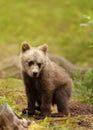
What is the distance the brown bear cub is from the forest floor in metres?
0.33

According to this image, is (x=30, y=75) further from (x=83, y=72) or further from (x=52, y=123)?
(x=83, y=72)

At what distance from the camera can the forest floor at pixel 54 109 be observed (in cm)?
944

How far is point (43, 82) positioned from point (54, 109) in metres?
1.71

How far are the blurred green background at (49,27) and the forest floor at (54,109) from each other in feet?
33.8

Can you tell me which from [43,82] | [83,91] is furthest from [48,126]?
[83,91]

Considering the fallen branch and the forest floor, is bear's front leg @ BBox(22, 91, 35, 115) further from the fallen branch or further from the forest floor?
the fallen branch

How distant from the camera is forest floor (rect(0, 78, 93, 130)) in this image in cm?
944

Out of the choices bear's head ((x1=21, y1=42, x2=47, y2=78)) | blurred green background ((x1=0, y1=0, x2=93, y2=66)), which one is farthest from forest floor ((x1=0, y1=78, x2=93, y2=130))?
blurred green background ((x1=0, y1=0, x2=93, y2=66))

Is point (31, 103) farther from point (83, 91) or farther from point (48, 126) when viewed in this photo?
point (83, 91)

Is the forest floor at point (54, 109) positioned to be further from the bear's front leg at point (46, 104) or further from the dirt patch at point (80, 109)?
the bear's front leg at point (46, 104)

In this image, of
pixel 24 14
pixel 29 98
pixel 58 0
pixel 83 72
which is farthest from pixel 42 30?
pixel 29 98

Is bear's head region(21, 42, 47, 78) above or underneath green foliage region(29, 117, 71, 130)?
above

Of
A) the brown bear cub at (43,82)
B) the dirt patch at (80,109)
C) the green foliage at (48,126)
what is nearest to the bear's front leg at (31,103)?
the brown bear cub at (43,82)

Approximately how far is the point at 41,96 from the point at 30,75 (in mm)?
496
